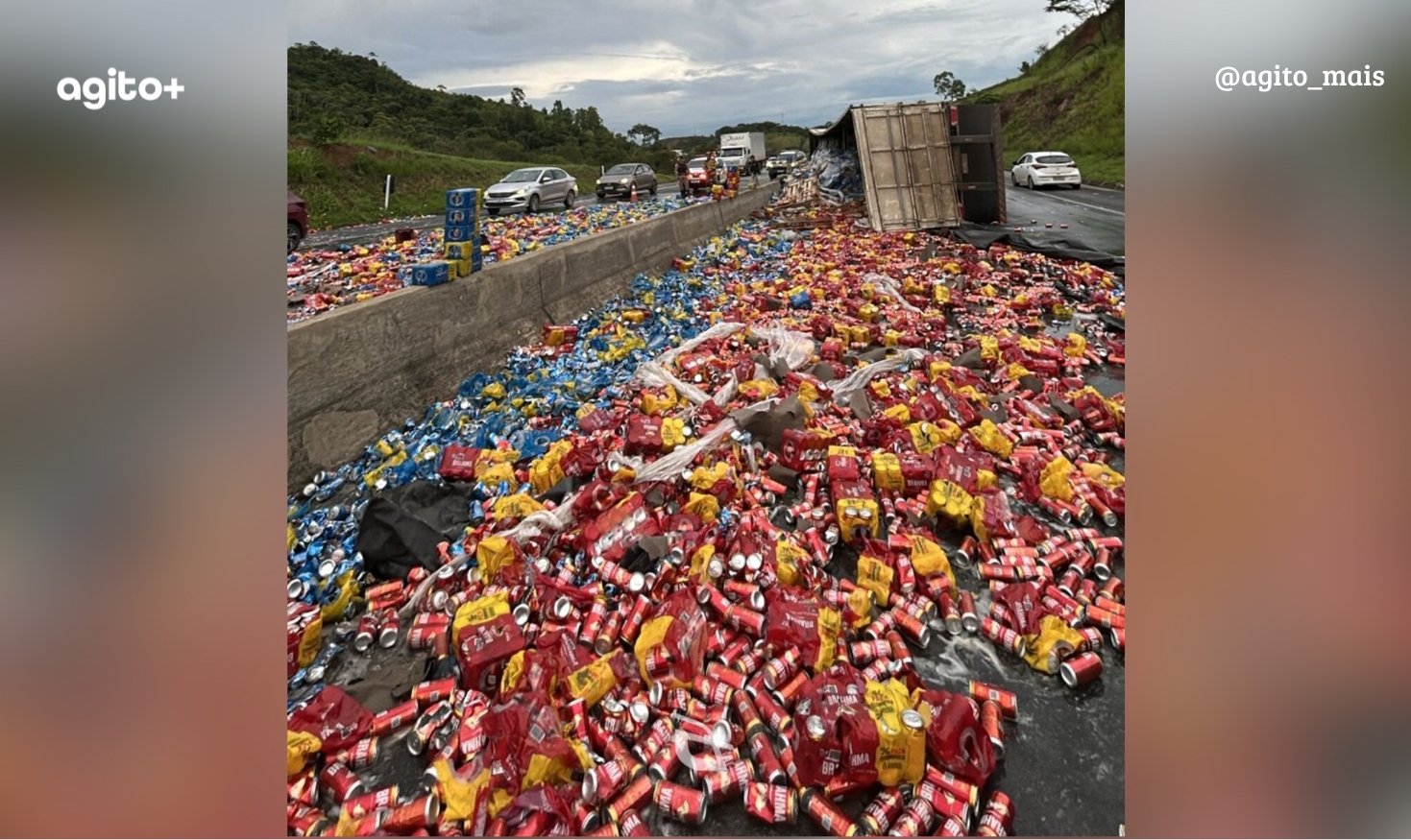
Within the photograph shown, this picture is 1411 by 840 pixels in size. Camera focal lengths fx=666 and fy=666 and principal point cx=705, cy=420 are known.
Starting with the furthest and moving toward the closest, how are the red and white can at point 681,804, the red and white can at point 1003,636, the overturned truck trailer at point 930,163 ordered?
1. the overturned truck trailer at point 930,163
2. the red and white can at point 1003,636
3. the red and white can at point 681,804

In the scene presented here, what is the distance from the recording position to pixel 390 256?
11.0 meters

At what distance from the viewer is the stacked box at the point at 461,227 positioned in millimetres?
6094

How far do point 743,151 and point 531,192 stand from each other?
756 inches

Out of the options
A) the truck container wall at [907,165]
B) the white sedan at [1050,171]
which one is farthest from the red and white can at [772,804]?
the white sedan at [1050,171]

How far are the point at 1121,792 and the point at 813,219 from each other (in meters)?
16.1

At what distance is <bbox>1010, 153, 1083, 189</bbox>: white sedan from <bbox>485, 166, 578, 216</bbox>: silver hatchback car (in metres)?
15.2

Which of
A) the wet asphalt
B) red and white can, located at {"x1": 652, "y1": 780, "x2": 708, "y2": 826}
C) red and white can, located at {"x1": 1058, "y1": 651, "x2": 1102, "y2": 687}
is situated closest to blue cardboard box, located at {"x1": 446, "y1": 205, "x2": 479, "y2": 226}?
red and white can, located at {"x1": 652, "y1": 780, "x2": 708, "y2": 826}

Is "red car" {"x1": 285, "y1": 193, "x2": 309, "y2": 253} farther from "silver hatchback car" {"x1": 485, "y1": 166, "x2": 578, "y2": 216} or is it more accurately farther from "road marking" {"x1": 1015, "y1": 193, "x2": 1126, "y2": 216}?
"road marking" {"x1": 1015, "y1": 193, "x2": 1126, "y2": 216}

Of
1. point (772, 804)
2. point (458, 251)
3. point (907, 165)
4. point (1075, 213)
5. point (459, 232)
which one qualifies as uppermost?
point (907, 165)

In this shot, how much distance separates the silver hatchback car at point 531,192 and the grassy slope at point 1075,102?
18.3 m

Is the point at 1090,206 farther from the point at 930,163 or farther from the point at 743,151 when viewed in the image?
→ the point at 743,151

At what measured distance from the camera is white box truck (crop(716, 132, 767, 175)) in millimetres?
31836

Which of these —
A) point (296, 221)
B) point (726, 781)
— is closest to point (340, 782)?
point (726, 781)
